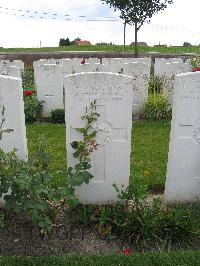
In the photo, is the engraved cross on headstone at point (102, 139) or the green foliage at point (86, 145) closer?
the green foliage at point (86, 145)

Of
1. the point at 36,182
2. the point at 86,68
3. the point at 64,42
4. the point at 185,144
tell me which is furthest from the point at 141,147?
the point at 64,42

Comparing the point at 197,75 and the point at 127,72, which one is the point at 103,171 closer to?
the point at 197,75

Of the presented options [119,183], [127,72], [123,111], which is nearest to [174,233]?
[119,183]

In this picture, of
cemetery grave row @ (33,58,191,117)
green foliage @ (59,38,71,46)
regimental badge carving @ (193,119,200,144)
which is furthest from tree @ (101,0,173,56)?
green foliage @ (59,38,71,46)

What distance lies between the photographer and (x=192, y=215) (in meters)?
4.27

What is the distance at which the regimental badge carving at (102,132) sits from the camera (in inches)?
173

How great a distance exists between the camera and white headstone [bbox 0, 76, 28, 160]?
4.16 meters

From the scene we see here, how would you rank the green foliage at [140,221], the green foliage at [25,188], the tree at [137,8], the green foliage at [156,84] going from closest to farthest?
the green foliage at [25,188], the green foliage at [140,221], the green foliage at [156,84], the tree at [137,8]

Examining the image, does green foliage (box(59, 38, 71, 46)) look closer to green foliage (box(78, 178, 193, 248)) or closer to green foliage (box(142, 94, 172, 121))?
green foliage (box(142, 94, 172, 121))

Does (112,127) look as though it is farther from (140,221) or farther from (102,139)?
(140,221)

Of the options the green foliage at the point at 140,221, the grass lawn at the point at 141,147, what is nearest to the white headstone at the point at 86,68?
the grass lawn at the point at 141,147

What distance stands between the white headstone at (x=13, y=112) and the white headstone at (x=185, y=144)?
5.80ft

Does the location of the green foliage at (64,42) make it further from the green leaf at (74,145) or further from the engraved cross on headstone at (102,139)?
the green leaf at (74,145)

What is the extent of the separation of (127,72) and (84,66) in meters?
1.38
